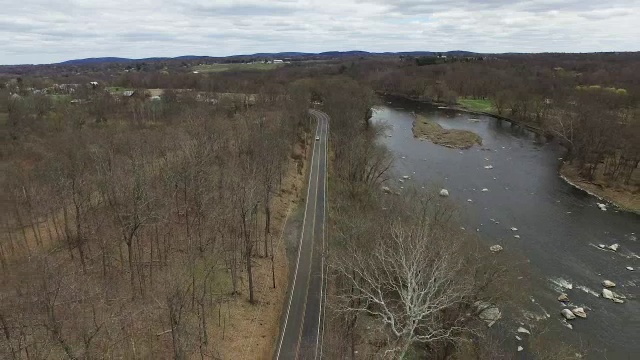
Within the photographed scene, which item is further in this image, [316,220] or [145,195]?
[316,220]

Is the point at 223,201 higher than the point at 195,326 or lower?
higher

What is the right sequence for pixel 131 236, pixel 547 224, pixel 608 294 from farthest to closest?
1. pixel 547 224
2. pixel 608 294
3. pixel 131 236

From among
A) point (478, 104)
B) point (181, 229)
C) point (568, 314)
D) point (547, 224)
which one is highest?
point (478, 104)

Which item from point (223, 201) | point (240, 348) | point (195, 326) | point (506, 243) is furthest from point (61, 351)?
point (506, 243)

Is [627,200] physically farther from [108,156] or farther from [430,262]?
[108,156]

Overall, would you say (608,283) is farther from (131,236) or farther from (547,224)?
(131,236)

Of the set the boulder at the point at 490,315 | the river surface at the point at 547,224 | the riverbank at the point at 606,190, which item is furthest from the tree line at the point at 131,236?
the riverbank at the point at 606,190

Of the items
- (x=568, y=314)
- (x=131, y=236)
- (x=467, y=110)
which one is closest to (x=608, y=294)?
(x=568, y=314)
